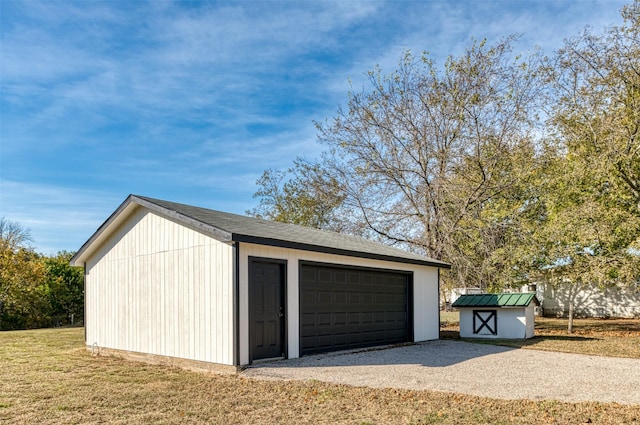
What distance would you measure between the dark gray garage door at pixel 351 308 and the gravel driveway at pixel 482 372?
0.54 metres

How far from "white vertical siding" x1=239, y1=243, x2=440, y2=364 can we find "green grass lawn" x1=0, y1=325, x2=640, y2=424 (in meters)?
1.37

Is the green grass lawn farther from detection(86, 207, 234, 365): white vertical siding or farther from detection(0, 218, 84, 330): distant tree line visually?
detection(0, 218, 84, 330): distant tree line

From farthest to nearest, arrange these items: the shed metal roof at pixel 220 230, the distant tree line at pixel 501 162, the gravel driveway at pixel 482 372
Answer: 1. the distant tree line at pixel 501 162
2. the shed metal roof at pixel 220 230
3. the gravel driveway at pixel 482 372

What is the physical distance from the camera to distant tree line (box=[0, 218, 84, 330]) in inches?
949

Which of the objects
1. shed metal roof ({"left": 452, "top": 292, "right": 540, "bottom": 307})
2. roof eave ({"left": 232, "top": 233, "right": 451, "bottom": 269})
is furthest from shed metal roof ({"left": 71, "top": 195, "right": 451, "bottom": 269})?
shed metal roof ({"left": 452, "top": 292, "right": 540, "bottom": 307})

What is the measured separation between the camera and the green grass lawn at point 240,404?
569cm

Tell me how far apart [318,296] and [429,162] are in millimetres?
10796

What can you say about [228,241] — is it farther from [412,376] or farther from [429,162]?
[429,162]

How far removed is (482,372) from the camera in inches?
341

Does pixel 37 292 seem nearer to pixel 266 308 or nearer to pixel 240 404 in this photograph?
pixel 266 308

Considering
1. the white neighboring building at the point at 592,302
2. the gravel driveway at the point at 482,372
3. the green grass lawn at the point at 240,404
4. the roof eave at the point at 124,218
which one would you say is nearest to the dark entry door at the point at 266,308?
the gravel driveway at the point at 482,372

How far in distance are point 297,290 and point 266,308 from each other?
0.88 meters

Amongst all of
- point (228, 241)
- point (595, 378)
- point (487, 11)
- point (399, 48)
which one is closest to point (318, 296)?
point (228, 241)

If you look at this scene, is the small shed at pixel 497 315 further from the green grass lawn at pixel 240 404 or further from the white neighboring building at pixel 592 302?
the white neighboring building at pixel 592 302
